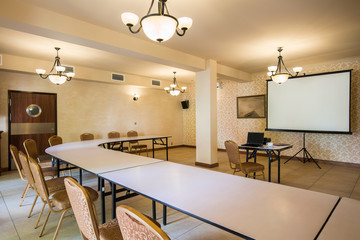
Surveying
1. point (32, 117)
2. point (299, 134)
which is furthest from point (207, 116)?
point (32, 117)

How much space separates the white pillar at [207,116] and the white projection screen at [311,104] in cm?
211

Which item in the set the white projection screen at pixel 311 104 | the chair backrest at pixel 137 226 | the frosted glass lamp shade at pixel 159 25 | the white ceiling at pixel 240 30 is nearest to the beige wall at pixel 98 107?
the white ceiling at pixel 240 30

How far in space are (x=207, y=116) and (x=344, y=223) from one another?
4.41 metres

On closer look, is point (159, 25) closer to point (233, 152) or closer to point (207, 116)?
point (233, 152)

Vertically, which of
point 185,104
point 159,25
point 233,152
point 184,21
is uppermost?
point 184,21

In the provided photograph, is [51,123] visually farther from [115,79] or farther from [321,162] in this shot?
[321,162]

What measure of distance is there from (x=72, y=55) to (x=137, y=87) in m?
3.14

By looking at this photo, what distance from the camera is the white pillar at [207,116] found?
5395 mm

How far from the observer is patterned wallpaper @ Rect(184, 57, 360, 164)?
544 centimetres

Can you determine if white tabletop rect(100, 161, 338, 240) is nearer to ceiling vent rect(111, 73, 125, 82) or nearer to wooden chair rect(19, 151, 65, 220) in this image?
wooden chair rect(19, 151, 65, 220)

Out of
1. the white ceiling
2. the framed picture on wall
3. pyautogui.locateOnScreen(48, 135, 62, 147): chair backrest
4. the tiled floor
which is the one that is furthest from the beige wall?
the framed picture on wall

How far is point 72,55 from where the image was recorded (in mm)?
4973

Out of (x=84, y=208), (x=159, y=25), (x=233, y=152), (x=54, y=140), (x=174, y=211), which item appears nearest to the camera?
(x=84, y=208)

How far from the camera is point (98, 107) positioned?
6.89 meters
